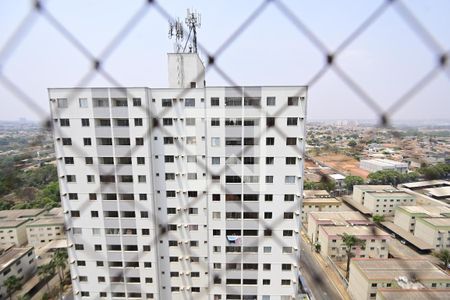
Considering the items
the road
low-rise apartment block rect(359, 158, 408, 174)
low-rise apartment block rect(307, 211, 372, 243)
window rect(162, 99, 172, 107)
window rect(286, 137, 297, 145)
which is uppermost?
window rect(162, 99, 172, 107)

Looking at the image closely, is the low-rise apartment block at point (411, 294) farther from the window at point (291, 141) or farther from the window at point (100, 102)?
the window at point (100, 102)

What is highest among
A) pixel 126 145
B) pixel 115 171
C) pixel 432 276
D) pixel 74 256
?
pixel 126 145

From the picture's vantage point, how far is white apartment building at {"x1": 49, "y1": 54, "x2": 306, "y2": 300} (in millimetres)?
3277

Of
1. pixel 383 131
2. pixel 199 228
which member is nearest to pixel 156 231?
pixel 199 228

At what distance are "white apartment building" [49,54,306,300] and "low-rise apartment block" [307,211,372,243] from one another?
213 inches

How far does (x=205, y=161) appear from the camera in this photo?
342 cm

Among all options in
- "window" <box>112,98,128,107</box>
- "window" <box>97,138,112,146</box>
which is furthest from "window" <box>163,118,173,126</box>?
"window" <box>97,138,112,146</box>

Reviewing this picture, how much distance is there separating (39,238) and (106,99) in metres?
7.82

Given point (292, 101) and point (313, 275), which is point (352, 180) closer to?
point (313, 275)

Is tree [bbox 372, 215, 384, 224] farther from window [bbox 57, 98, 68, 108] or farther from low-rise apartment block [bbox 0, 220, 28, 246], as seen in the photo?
low-rise apartment block [bbox 0, 220, 28, 246]

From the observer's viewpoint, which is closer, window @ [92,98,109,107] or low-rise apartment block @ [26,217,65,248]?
window @ [92,98,109,107]

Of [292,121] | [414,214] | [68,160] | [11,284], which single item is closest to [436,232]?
[414,214]

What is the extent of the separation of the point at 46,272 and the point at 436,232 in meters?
11.7

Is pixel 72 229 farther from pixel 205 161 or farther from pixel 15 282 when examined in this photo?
pixel 15 282
